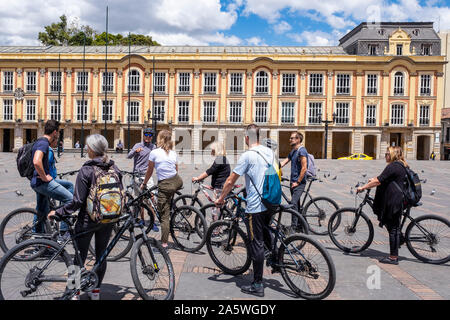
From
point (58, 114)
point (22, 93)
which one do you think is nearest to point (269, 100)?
point (58, 114)

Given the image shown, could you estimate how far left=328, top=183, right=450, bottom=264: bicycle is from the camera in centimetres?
563

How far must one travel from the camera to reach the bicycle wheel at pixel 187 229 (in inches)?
236

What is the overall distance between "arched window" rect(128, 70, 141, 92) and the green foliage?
44.5 ft

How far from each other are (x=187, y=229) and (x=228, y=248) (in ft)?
3.87

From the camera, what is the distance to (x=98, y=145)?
3.85 meters

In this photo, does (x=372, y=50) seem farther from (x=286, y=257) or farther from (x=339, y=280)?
(x=286, y=257)

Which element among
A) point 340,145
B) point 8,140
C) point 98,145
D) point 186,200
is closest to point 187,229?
point 186,200

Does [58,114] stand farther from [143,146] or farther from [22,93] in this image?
[143,146]

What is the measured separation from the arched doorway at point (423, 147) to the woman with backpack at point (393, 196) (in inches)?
1796

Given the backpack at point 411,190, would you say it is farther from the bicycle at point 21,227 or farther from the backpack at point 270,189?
the bicycle at point 21,227

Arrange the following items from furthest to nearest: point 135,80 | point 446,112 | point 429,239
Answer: point 446,112 → point 135,80 → point 429,239

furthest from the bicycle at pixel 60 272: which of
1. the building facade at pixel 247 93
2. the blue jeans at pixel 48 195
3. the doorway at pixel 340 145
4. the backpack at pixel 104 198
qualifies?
the doorway at pixel 340 145

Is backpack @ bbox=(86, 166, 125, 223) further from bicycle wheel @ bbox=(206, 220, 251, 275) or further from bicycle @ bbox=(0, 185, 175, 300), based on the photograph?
bicycle wheel @ bbox=(206, 220, 251, 275)
